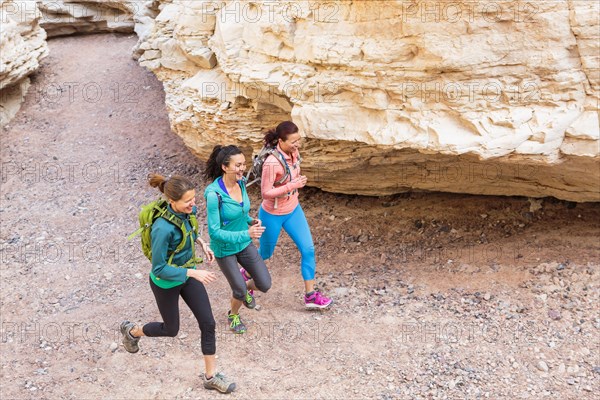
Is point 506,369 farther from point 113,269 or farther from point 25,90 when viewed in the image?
point 25,90

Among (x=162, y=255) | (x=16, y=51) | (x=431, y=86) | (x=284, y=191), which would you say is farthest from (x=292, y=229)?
(x=16, y=51)

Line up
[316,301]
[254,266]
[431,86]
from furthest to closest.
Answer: [316,301], [431,86], [254,266]

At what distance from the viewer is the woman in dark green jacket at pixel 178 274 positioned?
4.35m

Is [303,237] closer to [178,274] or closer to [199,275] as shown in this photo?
[199,275]

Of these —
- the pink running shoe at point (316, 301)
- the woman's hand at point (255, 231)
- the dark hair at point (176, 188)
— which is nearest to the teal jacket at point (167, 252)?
the dark hair at point (176, 188)

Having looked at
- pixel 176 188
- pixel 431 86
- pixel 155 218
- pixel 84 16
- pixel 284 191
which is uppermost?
pixel 84 16

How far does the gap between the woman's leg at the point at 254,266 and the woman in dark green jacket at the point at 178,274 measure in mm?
397

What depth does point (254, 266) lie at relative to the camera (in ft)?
17.5

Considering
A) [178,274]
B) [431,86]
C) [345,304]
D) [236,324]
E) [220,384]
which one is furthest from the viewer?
[345,304]

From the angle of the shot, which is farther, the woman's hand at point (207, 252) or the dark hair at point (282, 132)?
the dark hair at point (282, 132)

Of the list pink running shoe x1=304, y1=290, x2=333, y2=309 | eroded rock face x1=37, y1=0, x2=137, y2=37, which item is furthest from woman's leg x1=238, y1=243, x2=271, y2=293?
eroded rock face x1=37, y1=0, x2=137, y2=37

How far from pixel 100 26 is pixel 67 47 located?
939 millimetres

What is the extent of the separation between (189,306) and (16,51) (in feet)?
26.8

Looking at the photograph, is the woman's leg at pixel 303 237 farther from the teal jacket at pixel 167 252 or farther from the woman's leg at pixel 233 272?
the teal jacket at pixel 167 252
